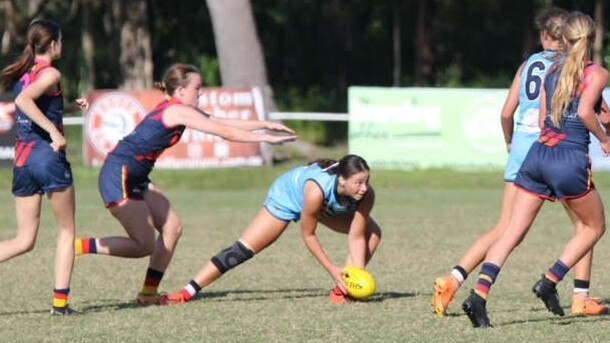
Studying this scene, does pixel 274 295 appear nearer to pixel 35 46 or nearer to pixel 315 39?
pixel 35 46

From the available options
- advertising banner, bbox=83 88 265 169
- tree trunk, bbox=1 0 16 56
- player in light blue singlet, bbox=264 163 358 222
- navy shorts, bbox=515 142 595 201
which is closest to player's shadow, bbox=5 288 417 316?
player in light blue singlet, bbox=264 163 358 222

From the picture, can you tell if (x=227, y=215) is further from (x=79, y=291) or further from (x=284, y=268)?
(x=79, y=291)

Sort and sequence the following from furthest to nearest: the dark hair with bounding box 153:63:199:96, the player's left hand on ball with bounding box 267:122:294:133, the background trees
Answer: the background trees
the dark hair with bounding box 153:63:199:96
the player's left hand on ball with bounding box 267:122:294:133

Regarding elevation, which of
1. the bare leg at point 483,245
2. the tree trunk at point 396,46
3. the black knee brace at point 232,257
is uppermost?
the bare leg at point 483,245

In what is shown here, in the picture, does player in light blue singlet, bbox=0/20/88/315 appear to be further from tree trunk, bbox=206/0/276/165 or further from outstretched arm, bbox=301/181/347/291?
tree trunk, bbox=206/0/276/165

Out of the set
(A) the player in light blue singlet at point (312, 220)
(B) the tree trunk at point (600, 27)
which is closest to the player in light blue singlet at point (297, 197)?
(A) the player in light blue singlet at point (312, 220)

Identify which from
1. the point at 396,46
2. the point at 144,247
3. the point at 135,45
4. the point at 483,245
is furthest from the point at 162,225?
the point at 396,46

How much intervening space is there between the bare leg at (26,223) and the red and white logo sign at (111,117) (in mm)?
13714

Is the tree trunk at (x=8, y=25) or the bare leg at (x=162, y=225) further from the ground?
the bare leg at (x=162, y=225)

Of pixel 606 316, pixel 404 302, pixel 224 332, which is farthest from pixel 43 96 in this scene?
pixel 606 316

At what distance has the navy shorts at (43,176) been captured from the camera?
9.48m

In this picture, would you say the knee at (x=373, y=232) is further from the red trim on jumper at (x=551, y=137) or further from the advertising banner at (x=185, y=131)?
the advertising banner at (x=185, y=131)

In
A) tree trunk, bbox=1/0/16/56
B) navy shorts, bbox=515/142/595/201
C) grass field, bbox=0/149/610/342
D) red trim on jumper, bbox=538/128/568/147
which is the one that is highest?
red trim on jumper, bbox=538/128/568/147

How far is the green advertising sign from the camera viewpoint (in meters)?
23.1
